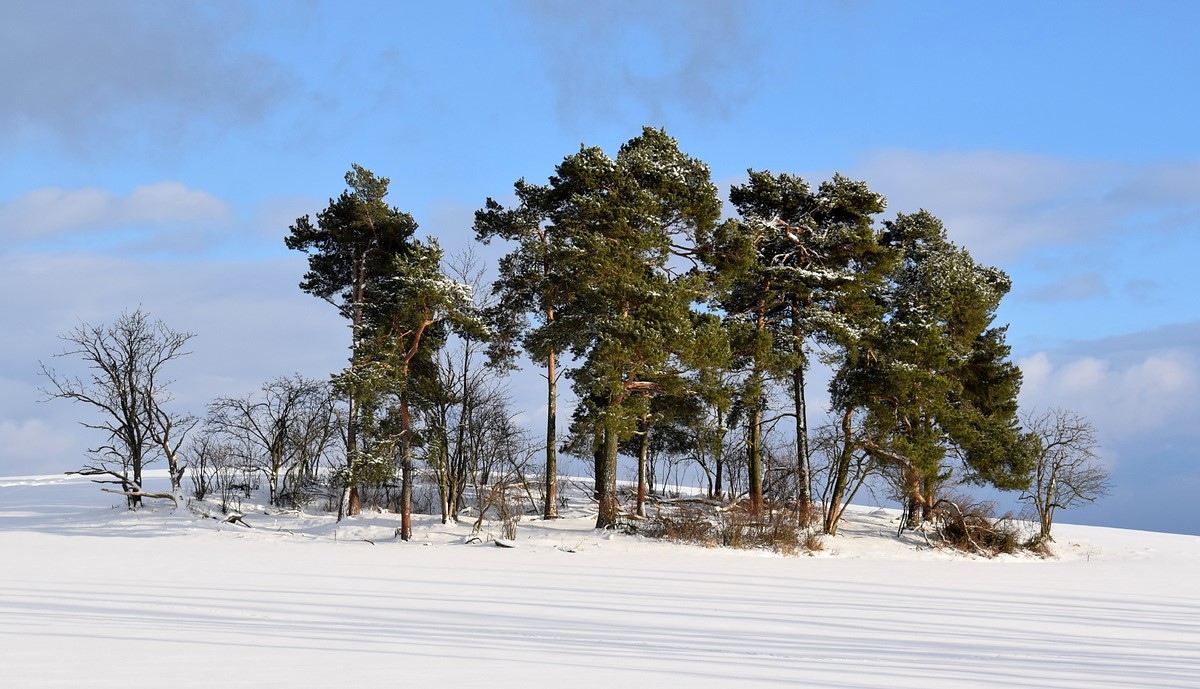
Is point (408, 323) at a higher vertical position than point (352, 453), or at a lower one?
higher

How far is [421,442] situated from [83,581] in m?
12.0

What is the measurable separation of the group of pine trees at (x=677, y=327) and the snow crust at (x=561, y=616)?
394cm

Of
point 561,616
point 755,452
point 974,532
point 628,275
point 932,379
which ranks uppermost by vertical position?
point 628,275

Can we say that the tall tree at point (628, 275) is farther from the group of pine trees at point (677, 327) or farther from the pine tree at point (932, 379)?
the pine tree at point (932, 379)

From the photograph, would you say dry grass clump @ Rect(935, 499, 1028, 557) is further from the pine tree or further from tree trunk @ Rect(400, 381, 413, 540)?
tree trunk @ Rect(400, 381, 413, 540)

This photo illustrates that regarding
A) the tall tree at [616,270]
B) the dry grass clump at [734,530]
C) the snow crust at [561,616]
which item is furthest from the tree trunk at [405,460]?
the dry grass clump at [734,530]

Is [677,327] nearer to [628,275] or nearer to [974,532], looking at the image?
[628,275]

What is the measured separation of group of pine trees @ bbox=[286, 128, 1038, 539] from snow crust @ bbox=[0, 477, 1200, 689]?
3.94 meters

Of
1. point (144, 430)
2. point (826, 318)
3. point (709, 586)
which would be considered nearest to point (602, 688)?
point (709, 586)

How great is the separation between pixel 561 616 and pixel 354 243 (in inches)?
831

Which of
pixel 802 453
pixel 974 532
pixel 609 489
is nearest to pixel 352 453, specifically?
pixel 609 489

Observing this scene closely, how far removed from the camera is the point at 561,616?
1229 cm

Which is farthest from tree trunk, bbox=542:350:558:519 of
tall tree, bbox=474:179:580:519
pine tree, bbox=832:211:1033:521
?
pine tree, bbox=832:211:1033:521

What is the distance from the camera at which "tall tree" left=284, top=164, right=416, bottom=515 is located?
29469 mm
